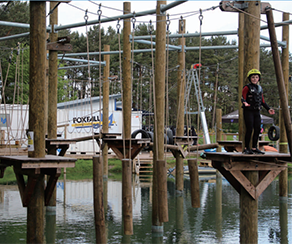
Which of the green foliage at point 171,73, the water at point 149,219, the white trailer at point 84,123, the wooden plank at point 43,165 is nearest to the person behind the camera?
the wooden plank at point 43,165

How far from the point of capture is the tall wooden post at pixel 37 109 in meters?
5.53

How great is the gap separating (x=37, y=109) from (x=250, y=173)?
308 centimetres

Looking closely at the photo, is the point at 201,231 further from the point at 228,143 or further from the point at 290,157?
the point at 290,157

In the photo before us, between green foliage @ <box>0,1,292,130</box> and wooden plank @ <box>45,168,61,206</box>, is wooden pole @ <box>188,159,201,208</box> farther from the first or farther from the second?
green foliage @ <box>0,1,292,130</box>

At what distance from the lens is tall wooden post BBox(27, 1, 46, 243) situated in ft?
18.1

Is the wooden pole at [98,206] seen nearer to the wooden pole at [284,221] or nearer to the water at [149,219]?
the water at [149,219]

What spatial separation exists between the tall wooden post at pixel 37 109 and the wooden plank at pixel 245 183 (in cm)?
265

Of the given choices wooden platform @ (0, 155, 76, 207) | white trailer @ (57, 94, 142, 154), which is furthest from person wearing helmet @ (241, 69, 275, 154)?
white trailer @ (57, 94, 142, 154)

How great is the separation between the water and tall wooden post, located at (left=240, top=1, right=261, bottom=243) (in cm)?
257

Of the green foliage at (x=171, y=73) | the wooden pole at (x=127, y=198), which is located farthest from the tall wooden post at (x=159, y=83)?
the green foliage at (x=171, y=73)

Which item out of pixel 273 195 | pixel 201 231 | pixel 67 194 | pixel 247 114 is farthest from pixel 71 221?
pixel 273 195

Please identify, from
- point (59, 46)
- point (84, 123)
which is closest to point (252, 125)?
point (59, 46)

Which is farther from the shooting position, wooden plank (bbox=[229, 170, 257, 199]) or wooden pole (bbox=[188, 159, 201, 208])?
wooden pole (bbox=[188, 159, 201, 208])

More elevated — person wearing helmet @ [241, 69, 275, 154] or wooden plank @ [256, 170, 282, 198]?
person wearing helmet @ [241, 69, 275, 154]
